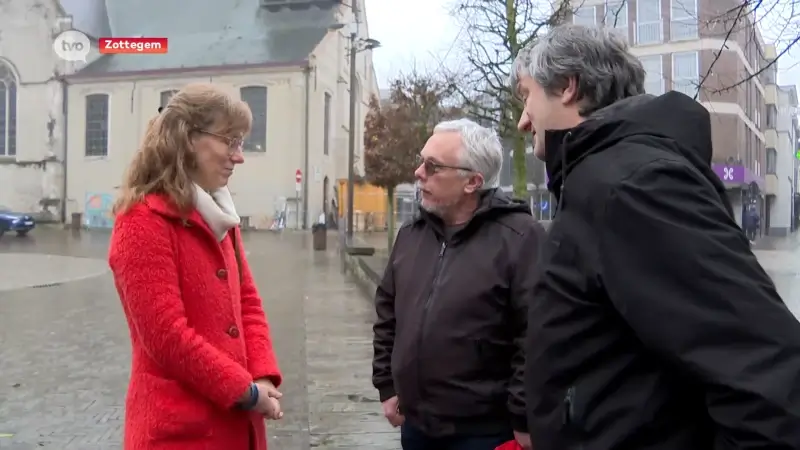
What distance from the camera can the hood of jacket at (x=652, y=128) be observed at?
145 centimetres

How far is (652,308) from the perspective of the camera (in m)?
1.32

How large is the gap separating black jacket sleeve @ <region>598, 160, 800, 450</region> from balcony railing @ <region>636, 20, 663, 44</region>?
118 ft

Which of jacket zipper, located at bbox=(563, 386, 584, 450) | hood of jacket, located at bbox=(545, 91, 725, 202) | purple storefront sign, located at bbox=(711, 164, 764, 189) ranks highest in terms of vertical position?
purple storefront sign, located at bbox=(711, 164, 764, 189)

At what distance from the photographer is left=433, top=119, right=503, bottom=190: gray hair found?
2891 millimetres

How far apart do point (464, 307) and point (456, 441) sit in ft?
1.59

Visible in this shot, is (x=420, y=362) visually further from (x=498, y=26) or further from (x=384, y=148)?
(x=384, y=148)

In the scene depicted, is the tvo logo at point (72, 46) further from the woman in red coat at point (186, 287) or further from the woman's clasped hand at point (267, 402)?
the woman's clasped hand at point (267, 402)

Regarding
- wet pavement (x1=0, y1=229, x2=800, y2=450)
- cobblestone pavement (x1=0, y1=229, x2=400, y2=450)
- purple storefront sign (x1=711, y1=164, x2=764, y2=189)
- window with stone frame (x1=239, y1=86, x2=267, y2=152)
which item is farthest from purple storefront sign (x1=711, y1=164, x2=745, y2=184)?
window with stone frame (x1=239, y1=86, x2=267, y2=152)

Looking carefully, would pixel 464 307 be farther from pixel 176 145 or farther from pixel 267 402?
pixel 176 145

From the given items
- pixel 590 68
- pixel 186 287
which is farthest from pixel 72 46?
pixel 590 68

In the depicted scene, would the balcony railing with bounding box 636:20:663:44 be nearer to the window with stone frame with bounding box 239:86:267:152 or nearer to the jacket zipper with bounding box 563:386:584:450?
the window with stone frame with bounding box 239:86:267:152

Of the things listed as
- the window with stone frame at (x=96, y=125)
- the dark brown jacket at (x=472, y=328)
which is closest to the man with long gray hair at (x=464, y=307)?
the dark brown jacket at (x=472, y=328)

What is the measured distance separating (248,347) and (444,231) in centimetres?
83

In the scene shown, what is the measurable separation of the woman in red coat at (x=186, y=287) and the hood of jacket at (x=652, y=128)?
130cm
